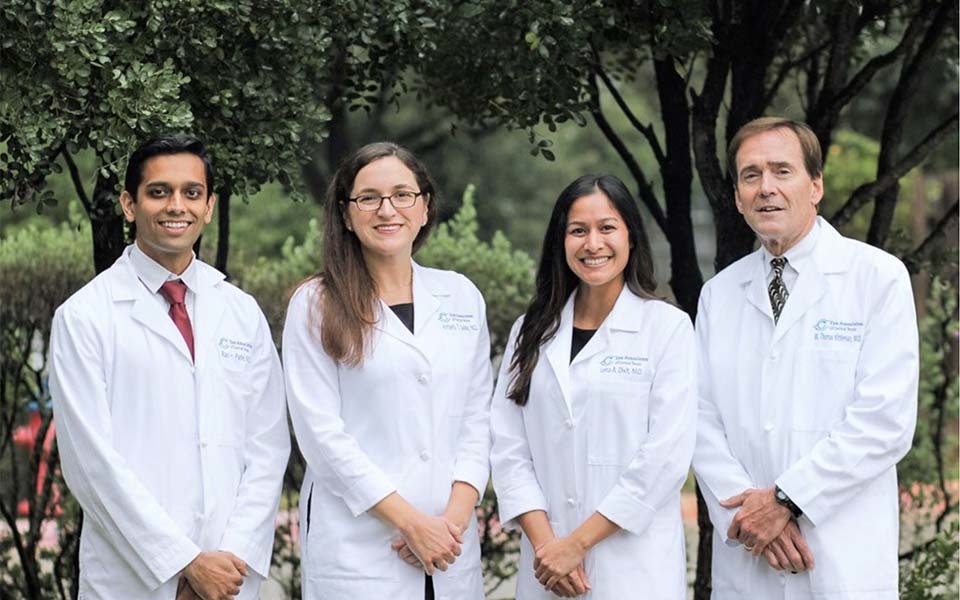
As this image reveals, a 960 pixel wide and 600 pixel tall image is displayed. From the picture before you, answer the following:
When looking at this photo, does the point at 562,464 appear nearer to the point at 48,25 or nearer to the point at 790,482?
the point at 790,482

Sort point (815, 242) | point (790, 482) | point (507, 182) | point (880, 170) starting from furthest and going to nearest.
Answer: point (507, 182) < point (880, 170) < point (815, 242) < point (790, 482)

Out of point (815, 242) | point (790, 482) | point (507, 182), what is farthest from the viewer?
point (507, 182)

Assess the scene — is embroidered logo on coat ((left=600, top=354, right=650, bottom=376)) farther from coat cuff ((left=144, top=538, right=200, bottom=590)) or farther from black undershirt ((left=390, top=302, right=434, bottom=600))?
coat cuff ((left=144, top=538, right=200, bottom=590))

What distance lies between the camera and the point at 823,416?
4.39m

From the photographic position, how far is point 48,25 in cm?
459

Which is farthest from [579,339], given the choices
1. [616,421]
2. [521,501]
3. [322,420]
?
[322,420]

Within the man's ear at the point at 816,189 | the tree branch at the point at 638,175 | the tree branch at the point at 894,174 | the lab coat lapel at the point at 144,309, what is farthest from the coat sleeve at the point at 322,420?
the tree branch at the point at 894,174

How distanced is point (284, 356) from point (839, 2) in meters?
2.82

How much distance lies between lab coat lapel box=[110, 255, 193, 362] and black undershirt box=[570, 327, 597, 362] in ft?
3.92

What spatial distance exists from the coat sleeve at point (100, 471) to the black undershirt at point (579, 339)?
1.31 metres

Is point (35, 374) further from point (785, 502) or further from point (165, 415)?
A: point (785, 502)

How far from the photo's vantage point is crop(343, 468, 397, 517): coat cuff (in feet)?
14.2

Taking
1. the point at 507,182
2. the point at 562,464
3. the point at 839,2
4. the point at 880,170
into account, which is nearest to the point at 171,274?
the point at 562,464

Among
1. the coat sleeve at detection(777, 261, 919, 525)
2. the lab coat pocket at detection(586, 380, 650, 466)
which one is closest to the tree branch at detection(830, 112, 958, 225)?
the coat sleeve at detection(777, 261, 919, 525)
